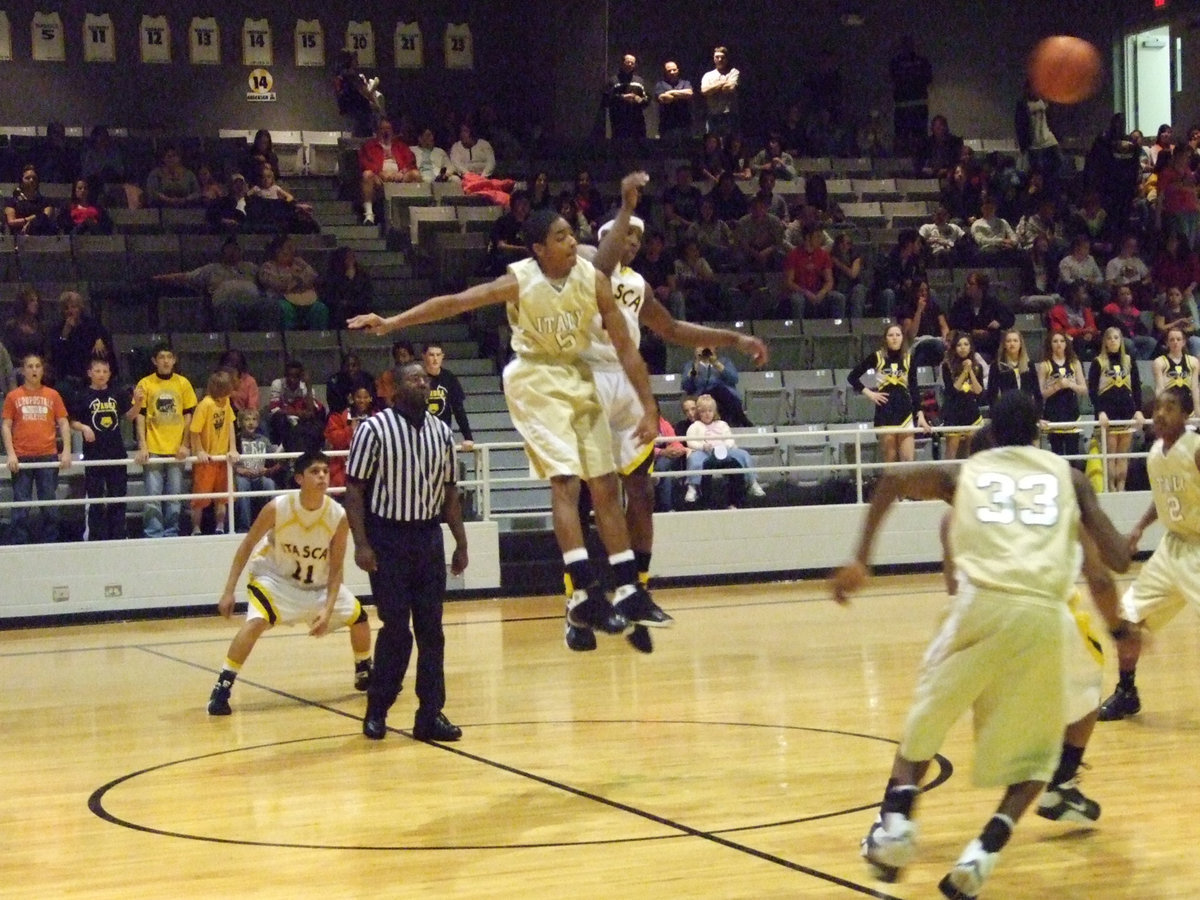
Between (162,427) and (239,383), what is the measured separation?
0.84 metres

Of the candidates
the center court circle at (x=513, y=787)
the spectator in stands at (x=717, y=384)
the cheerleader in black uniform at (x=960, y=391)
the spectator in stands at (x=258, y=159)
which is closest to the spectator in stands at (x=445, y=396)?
the spectator in stands at (x=717, y=384)

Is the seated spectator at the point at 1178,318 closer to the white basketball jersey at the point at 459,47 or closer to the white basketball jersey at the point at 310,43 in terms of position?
the white basketball jersey at the point at 459,47

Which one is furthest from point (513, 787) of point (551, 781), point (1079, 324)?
point (1079, 324)

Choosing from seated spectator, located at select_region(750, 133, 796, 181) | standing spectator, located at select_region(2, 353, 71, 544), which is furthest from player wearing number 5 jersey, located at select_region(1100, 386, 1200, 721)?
seated spectator, located at select_region(750, 133, 796, 181)

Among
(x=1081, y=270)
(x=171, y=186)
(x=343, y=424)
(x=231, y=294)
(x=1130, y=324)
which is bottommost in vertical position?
(x=343, y=424)

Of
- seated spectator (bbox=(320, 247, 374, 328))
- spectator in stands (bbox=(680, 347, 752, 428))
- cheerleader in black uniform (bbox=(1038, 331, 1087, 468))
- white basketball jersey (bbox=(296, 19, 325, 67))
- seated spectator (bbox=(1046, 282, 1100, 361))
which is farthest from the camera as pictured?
white basketball jersey (bbox=(296, 19, 325, 67))

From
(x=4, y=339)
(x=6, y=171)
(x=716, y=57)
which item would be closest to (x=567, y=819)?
(x=4, y=339)

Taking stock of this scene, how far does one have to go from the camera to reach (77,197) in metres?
17.6

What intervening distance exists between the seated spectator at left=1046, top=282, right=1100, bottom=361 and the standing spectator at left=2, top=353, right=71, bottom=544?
9.74m

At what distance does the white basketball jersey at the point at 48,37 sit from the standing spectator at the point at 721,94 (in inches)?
333

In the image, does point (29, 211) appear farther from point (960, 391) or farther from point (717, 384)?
point (960, 391)

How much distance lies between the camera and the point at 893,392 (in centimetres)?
1564

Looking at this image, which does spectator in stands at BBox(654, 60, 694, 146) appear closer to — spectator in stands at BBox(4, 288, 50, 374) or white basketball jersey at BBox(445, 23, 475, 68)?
white basketball jersey at BBox(445, 23, 475, 68)

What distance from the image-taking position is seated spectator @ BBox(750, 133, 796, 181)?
21.3 m
